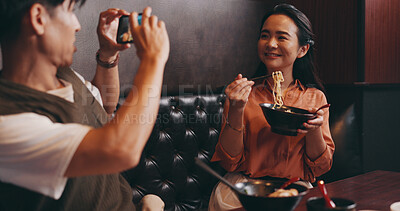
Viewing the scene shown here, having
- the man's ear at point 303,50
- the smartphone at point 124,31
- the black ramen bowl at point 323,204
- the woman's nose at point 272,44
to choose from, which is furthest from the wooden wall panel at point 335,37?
the smartphone at point 124,31

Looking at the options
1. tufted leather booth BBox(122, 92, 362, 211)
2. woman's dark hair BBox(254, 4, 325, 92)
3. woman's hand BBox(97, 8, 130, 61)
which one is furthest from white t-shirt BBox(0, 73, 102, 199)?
woman's dark hair BBox(254, 4, 325, 92)

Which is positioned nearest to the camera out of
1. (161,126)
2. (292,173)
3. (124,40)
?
(124,40)

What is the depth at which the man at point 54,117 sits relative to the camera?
32.4 inches

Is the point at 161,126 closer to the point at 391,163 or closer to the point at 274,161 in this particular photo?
the point at 274,161

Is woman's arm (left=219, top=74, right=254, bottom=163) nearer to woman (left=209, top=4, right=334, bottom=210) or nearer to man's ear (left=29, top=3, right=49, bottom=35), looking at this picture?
woman (left=209, top=4, right=334, bottom=210)

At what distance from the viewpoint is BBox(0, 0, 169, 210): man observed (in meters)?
0.82

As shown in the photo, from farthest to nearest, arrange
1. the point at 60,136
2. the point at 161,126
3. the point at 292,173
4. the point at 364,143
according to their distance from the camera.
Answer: the point at 364,143 < the point at 161,126 < the point at 292,173 < the point at 60,136

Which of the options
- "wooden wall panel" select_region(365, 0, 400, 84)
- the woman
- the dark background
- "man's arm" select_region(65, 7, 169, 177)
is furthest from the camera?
"wooden wall panel" select_region(365, 0, 400, 84)

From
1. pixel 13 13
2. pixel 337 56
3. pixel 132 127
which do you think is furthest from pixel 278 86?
pixel 13 13

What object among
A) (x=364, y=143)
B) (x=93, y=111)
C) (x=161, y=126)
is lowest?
(x=364, y=143)

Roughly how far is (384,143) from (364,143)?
22 centimetres

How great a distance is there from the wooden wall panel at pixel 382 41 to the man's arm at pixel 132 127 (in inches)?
86.1

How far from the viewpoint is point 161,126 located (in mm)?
2092

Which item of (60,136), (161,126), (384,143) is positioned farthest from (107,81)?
(384,143)
